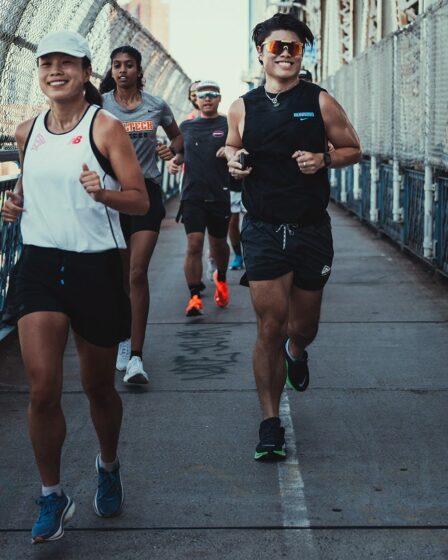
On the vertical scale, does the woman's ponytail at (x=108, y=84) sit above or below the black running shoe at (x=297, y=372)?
above

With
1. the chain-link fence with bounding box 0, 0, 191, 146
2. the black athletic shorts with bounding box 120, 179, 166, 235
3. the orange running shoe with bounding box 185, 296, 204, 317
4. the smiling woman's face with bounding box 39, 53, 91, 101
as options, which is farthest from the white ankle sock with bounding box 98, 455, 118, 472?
the orange running shoe with bounding box 185, 296, 204, 317

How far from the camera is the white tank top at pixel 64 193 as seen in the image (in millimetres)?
4473

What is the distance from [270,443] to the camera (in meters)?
5.59

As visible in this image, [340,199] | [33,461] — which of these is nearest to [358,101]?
[340,199]

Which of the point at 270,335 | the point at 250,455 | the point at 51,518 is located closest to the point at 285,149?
the point at 270,335

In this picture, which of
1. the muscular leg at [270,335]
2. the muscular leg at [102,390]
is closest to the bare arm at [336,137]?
the muscular leg at [270,335]

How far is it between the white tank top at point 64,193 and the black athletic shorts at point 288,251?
1.26m

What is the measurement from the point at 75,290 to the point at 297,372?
2198mm

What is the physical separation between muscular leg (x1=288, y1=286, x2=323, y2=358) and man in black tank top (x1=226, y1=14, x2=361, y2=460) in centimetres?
5

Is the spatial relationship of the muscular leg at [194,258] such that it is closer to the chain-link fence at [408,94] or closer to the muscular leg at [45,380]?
the chain-link fence at [408,94]

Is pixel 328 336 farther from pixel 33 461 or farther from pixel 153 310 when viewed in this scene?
pixel 33 461

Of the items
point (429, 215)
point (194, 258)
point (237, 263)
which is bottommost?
point (237, 263)

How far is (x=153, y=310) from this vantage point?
34.0 ft

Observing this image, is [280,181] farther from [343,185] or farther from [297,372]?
[343,185]
